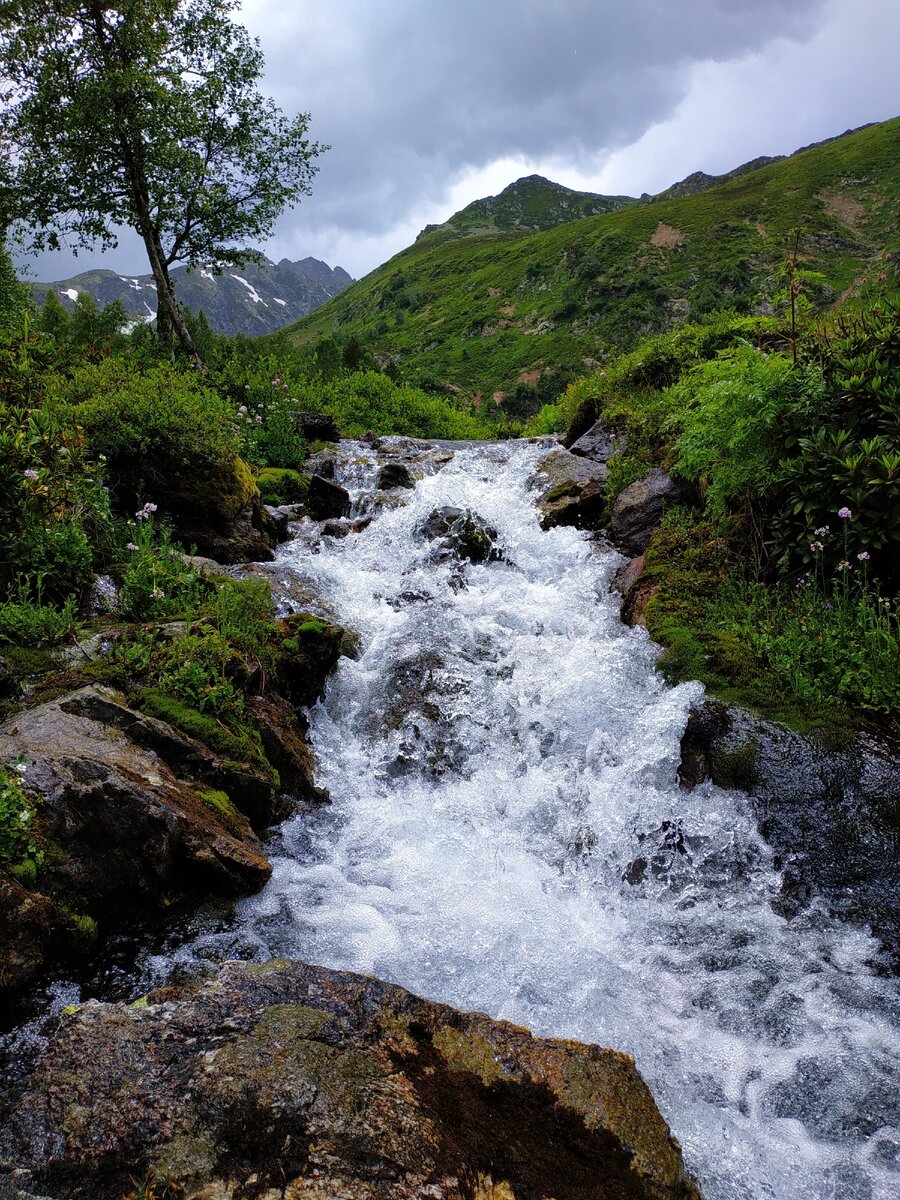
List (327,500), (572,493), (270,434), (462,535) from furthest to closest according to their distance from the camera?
(270,434), (327,500), (572,493), (462,535)

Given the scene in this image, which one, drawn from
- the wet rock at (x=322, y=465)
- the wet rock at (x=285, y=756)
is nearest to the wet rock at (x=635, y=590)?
the wet rock at (x=285, y=756)

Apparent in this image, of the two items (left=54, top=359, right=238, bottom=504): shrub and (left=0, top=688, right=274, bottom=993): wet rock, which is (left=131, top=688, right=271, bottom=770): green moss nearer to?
(left=0, top=688, right=274, bottom=993): wet rock

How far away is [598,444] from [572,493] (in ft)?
9.86

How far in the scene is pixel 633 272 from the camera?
79250 millimetres

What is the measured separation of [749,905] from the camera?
5000 millimetres

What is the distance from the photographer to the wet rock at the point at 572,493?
41.0 ft

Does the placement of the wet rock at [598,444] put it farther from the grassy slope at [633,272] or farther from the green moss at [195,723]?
the grassy slope at [633,272]

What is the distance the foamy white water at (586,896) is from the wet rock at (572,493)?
345cm

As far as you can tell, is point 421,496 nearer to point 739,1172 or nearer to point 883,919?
point 883,919

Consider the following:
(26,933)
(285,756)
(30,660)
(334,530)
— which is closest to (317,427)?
(334,530)

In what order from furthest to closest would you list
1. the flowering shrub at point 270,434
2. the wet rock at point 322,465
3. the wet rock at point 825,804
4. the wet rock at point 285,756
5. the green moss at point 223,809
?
the wet rock at point 322,465 → the flowering shrub at point 270,434 → the wet rock at point 285,756 → the green moss at point 223,809 → the wet rock at point 825,804

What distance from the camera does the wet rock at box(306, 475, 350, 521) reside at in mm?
13906

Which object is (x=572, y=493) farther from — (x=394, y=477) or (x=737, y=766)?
(x=737, y=766)

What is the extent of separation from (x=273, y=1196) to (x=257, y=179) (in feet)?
82.6
